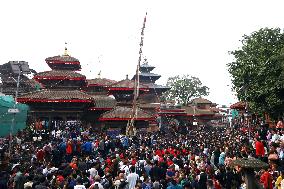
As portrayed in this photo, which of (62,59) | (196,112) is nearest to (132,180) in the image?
(62,59)

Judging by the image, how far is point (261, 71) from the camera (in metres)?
27.9

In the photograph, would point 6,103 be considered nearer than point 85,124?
Yes

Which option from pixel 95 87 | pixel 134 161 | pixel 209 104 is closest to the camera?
pixel 134 161

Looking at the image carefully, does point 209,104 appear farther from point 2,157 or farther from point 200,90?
point 2,157

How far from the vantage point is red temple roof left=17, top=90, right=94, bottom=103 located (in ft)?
102

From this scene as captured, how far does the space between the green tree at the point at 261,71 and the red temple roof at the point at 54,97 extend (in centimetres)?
1444

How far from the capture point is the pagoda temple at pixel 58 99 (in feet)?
103

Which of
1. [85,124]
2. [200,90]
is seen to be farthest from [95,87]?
[200,90]

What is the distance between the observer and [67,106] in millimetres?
32625

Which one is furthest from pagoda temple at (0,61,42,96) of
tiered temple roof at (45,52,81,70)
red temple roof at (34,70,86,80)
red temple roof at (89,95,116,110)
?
red temple roof at (89,95,116,110)

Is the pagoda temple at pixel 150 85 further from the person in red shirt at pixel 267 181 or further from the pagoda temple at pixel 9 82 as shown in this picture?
the person in red shirt at pixel 267 181

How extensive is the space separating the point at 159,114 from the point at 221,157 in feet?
112

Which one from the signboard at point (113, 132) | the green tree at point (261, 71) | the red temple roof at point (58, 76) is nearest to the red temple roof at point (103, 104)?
the red temple roof at point (58, 76)

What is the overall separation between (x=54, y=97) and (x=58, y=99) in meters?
0.66
